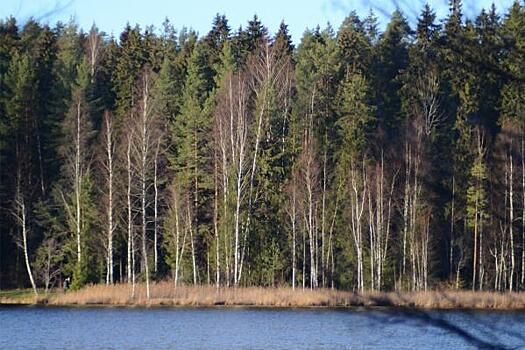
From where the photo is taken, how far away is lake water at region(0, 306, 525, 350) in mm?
27594

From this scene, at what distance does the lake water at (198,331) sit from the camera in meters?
27.6

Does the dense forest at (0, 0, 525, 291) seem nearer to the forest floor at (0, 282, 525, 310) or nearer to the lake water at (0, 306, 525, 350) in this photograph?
the forest floor at (0, 282, 525, 310)

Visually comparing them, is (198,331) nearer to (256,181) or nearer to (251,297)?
(251,297)

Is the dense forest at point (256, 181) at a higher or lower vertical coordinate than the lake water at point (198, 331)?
higher

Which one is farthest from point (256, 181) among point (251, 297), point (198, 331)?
point (198, 331)

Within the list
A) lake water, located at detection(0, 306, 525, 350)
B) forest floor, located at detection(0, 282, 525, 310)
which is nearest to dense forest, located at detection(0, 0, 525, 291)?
forest floor, located at detection(0, 282, 525, 310)

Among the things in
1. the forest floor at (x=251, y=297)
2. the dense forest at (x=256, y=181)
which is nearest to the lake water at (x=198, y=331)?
the forest floor at (x=251, y=297)

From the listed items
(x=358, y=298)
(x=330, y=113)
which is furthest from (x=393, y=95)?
(x=358, y=298)

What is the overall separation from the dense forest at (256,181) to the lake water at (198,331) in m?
8.19

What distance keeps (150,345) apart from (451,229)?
29472mm

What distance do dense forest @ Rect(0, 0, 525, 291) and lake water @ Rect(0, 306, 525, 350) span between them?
26.9ft

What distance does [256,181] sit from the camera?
2057 inches

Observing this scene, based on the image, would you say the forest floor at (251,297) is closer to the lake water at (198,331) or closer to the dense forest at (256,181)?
the lake water at (198,331)

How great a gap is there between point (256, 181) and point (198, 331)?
2180 centimetres
